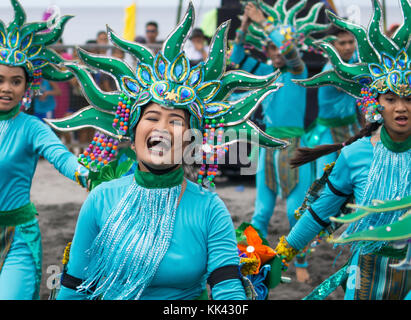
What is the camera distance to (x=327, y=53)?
336cm

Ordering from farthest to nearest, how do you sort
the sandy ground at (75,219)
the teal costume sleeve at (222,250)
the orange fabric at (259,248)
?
the sandy ground at (75,219), the orange fabric at (259,248), the teal costume sleeve at (222,250)

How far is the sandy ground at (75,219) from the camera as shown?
17.3 ft

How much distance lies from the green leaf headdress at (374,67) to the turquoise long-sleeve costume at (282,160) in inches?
88.9

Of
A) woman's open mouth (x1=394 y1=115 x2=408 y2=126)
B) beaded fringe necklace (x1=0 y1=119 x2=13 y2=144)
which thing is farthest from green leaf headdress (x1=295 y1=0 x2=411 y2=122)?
beaded fringe necklace (x1=0 y1=119 x2=13 y2=144)

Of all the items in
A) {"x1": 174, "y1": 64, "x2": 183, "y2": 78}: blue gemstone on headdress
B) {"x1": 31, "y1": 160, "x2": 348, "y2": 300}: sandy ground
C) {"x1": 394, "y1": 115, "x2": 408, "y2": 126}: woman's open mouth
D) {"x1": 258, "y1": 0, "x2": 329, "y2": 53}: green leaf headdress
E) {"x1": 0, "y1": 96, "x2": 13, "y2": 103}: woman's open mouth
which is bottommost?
{"x1": 31, "y1": 160, "x2": 348, "y2": 300}: sandy ground

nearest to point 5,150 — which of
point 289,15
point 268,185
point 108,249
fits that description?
point 108,249

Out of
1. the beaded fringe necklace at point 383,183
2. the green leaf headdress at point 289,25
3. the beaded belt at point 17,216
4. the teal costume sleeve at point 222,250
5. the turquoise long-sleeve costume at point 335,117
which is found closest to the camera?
the teal costume sleeve at point 222,250

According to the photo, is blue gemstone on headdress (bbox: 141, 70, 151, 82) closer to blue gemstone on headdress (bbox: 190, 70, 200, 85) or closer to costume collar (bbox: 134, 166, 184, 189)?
blue gemstone on headdress (bbox: 190, 70, 200, 85)

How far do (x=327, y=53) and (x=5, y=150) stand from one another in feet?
6.41

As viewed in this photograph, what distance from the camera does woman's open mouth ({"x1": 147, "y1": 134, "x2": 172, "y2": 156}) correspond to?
2.44 m

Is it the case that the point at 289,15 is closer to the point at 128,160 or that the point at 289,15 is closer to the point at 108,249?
the point at 128,160

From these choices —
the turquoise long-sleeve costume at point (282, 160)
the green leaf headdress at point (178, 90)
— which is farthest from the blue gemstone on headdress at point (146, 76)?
the turquoise long-sleeve costume at point (282, 160)

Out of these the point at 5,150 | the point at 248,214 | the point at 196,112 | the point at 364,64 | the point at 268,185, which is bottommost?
the point at 248,214

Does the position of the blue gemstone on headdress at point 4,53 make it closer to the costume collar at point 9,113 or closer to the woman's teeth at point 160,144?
the costume collar at point 9,113
